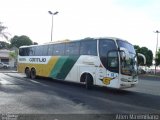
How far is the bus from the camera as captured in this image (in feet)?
54.6

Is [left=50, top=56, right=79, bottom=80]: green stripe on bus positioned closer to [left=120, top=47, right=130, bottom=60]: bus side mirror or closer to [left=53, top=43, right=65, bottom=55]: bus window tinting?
[left=53, top=43, right=65, bottom=55]: bus window tinting

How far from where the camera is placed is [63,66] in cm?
2105

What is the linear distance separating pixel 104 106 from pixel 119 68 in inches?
188

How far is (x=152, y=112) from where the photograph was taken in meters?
11.0

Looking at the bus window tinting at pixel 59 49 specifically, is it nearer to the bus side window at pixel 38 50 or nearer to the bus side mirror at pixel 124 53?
the bus side window at pixel 38 50

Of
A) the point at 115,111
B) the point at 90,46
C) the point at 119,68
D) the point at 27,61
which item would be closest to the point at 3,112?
the point at 115,111

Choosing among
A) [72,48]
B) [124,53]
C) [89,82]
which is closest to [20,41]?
[72,48]

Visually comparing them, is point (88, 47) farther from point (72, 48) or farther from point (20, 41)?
point (20, 41)

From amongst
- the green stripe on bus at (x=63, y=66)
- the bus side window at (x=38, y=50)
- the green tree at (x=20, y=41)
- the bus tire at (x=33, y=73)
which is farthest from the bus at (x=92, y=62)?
the green tree at (x=20, y=41)

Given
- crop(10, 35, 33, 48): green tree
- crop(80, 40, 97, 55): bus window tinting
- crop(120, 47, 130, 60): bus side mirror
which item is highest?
crop(10, 35, 33, 48): green tree

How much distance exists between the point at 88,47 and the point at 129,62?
2.98 meters

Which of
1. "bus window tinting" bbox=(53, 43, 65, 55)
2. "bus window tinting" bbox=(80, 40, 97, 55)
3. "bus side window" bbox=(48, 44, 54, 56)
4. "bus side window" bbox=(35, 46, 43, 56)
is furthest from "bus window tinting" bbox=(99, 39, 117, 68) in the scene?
"bus side window" bbox=(35, 46, 43, 56)

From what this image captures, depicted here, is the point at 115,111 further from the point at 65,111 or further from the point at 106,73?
the point at 106,73

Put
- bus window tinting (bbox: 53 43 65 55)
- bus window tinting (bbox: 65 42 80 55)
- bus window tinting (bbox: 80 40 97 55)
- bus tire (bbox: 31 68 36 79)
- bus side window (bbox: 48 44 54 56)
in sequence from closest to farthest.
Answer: bus window tinting (bbox: 80 40 97 55), bus window tinting (bbox: 65 42 80 55), bus window tinting (bbox: 53 43 65 55), bus side window (bbox: 48 44 54 56), bus tire (bbox: 31 68 36 79)
